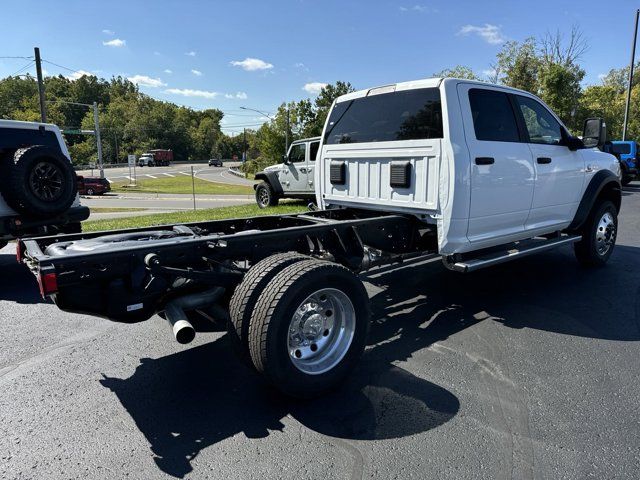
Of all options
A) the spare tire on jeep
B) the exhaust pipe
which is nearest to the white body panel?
the exhaust pipe

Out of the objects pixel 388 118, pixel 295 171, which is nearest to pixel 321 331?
pixel 388 118

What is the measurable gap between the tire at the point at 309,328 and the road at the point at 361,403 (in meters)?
0.21

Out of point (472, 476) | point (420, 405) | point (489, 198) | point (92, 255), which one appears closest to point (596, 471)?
point (472, 476)

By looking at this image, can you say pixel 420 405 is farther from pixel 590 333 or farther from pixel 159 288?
pixel 590 333

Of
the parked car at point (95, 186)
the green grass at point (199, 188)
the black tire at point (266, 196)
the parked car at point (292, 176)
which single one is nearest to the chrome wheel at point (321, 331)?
the parked car at point (292, 176)

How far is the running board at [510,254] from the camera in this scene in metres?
4.47

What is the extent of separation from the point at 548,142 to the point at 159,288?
475cm

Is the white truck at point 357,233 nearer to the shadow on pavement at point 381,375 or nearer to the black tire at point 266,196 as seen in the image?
the shadow on pavement at point 381,375

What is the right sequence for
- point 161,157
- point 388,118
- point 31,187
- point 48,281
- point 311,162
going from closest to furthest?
point 48,281 < point 388,118 < point 31,187 < point 311,162 < point 161,157

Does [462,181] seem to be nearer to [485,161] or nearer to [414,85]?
[485,161]

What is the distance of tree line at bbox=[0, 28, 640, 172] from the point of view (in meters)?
30.9

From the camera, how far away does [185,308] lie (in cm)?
329

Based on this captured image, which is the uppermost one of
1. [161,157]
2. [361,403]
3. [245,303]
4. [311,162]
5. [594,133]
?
[161,157]

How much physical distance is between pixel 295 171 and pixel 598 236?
30.4ft
